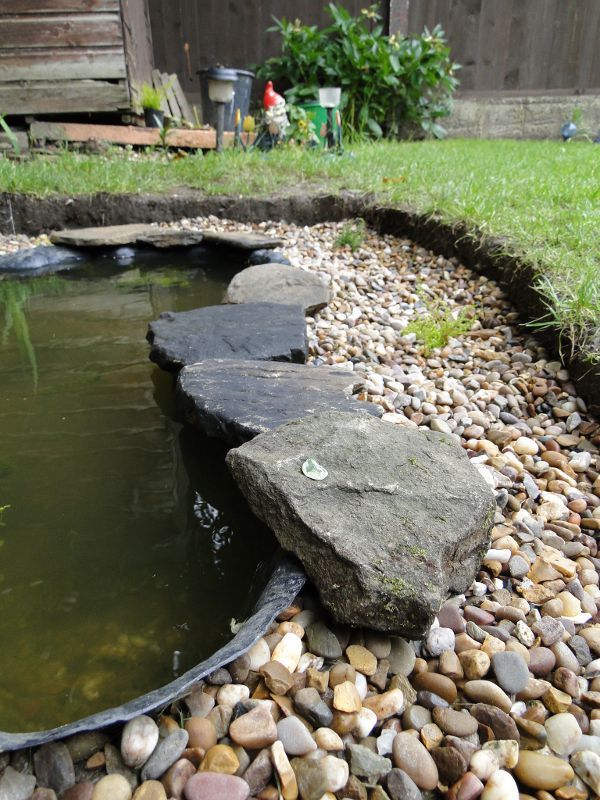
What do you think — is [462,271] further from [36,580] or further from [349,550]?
[36,580]

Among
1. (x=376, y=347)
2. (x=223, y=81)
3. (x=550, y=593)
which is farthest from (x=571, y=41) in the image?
(x=550, y=593)

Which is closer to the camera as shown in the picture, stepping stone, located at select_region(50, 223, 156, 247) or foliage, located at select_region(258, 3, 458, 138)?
stepping stone, located at select_region(50, 223, 156, 247)

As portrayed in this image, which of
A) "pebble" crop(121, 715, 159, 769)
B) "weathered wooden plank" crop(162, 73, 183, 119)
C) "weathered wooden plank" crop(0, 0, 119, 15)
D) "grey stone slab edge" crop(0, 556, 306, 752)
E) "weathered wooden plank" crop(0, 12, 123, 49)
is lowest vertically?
"pebble" crop(121, 715, 159, 769)

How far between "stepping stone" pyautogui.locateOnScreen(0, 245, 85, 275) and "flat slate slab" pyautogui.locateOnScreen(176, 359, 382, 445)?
91.6 inches

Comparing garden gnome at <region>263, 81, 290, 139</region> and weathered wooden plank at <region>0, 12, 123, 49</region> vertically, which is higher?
weathered wooden plank at <region>0, 12, 123, 49</region>

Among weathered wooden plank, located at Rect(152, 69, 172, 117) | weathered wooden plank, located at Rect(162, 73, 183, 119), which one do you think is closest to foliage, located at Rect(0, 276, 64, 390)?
weathered wooden plank, located at Rect(152, 69, 172, 117)

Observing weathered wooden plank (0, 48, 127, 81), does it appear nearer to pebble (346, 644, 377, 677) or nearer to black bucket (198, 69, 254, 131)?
black bucket (198, 69, 254, 131)

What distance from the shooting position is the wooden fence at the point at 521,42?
25.5 feet

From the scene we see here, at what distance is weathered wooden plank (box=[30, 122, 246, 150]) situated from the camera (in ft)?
18.7

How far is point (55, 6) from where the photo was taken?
5.44m

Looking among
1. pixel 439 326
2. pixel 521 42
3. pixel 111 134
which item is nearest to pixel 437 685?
pixel 439 326

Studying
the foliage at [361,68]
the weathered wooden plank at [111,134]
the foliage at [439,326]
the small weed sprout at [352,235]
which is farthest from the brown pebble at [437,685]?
the foliage at [361,68]

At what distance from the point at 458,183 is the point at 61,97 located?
4036mm

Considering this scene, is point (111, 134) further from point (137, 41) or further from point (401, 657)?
point (401, 657)
